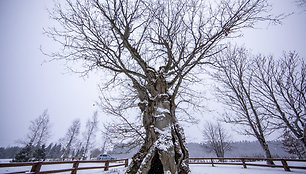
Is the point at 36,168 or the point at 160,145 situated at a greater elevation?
the point at 160,145

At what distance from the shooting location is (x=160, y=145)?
7.47 ft

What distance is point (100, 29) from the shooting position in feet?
11.9

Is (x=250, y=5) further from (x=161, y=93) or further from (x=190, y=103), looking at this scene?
(x=190, y=103)

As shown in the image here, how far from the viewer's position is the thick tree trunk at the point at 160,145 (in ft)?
6.96

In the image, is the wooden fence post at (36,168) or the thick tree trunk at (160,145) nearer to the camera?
the thick tree trunk at (160,145)

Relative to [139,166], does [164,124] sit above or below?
above

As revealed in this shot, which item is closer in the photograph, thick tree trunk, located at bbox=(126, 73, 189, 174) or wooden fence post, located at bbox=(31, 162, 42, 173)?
thick tree trunk, located at bbox=(126, 73, 189, 174)

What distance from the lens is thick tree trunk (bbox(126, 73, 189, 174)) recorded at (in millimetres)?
2121

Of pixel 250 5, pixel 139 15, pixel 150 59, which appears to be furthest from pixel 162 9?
pixel 250 5

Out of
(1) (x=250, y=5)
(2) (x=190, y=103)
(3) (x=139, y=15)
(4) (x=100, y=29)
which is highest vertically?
(3) (x=139, y=15)

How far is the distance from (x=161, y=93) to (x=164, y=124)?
0.98 metres

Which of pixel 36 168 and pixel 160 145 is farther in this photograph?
pixel 36 168

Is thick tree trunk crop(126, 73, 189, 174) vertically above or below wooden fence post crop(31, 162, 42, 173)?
above

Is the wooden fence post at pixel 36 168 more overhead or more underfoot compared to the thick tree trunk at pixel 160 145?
more underfoot
